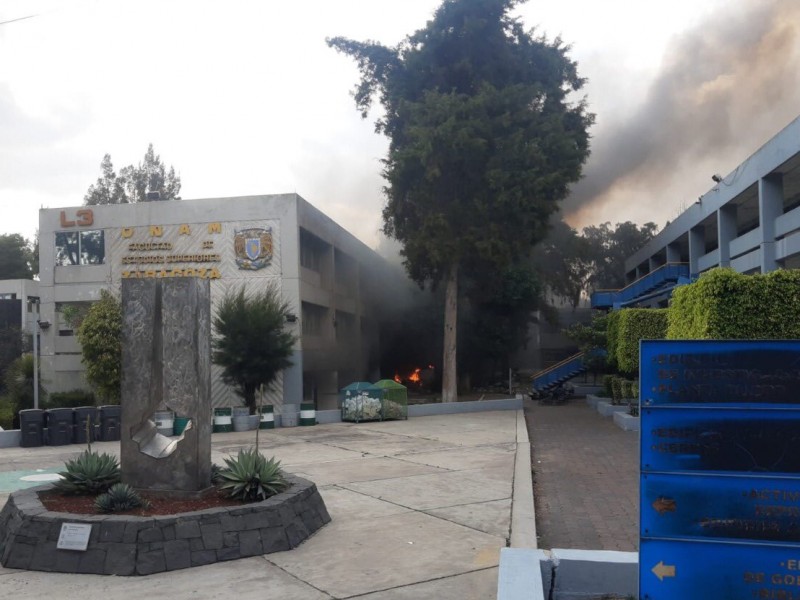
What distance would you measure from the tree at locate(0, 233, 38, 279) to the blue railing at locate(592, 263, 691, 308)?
50.4 meters

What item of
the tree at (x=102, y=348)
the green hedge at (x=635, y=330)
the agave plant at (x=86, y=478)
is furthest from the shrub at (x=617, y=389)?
the agave plant at (x=86, y=478)

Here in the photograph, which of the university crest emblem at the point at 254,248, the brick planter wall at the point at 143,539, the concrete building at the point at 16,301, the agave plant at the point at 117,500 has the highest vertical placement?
the university crest emblem at the point at 254,248

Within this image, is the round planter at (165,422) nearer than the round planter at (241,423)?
Yes

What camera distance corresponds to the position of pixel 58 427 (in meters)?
19.2

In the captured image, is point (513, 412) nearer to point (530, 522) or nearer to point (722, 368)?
point (530, 522)

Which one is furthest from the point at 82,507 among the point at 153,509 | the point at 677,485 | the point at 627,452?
the point at 627,452

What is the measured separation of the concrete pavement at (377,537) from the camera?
6.13 metres

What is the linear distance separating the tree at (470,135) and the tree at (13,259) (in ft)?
146

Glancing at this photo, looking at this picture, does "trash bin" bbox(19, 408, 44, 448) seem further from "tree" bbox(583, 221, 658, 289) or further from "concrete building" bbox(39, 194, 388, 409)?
"tree" bbox(583, 221, 658, 289)

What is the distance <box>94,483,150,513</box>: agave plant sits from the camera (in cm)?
724

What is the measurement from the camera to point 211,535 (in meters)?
6.92

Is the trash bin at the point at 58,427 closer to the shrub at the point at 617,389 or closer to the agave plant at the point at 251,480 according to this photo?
the agave plant at the point at 251,480

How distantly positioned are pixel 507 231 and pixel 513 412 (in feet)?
26.0

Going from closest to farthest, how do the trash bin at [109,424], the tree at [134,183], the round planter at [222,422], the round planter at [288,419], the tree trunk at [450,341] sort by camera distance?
the trash bin at [109,424] < the round planter at [222,422] < the round planter at [288,419] < the tree trunk at [450,341] < the tree at [134,183]
